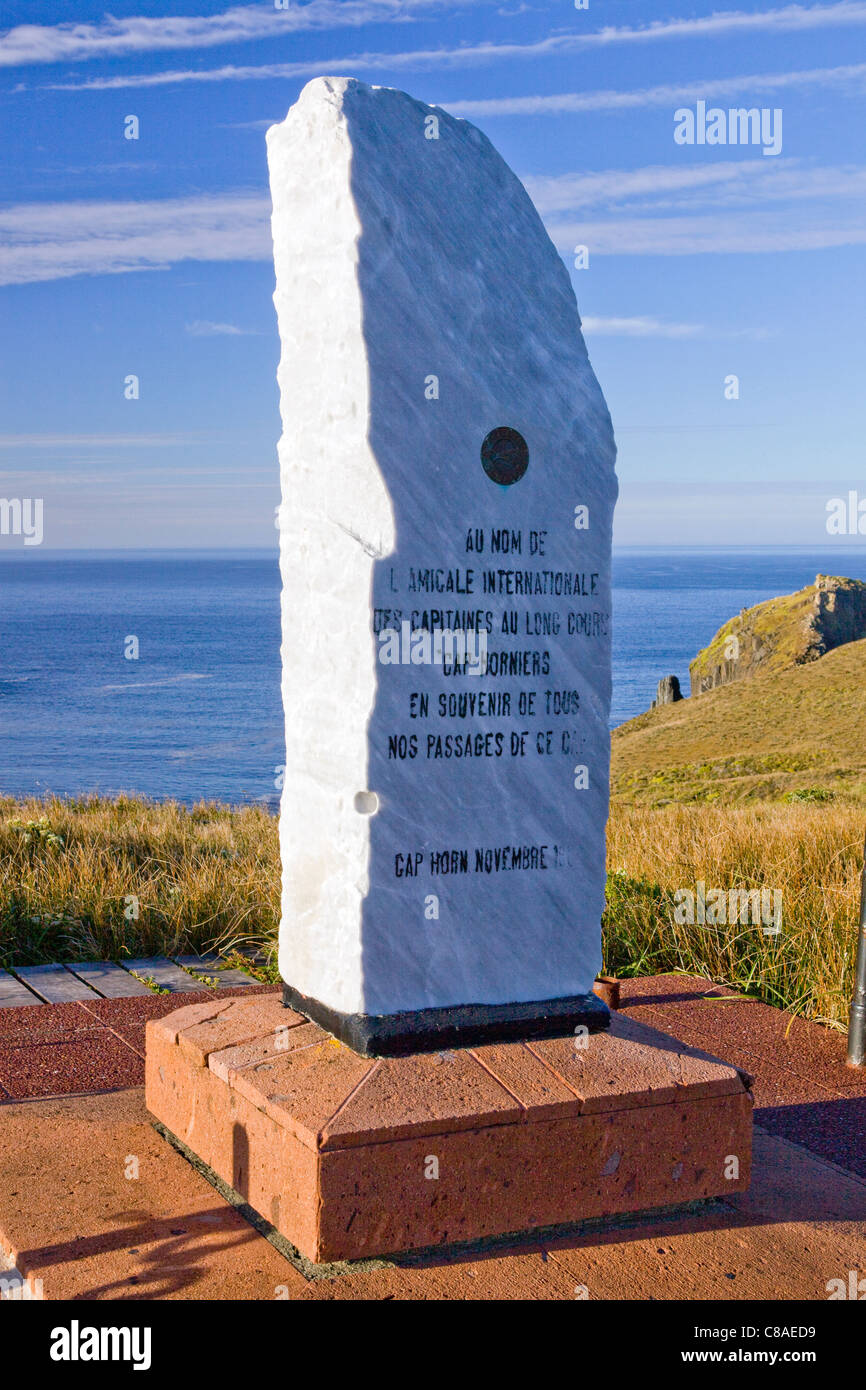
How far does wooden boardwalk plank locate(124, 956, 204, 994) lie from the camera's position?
655 centimetres

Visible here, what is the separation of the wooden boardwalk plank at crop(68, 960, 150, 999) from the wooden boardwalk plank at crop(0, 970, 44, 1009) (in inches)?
12.5

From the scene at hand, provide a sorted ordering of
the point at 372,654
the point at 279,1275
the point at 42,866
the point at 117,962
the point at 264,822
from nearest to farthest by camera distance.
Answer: the point at 279,1275
the point at 372,654
the point at 117,962
the point at 42,866
the point at 264,822

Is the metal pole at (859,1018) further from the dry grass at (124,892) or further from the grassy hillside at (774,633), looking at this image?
the grassy hillside at (774,633)

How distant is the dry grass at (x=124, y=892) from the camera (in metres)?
7.22

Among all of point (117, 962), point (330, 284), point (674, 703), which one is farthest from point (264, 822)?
point (674, 703)

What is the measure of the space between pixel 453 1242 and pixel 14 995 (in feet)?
11.2

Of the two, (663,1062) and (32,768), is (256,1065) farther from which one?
(32,768)

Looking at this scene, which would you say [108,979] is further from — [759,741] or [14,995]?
[759,741]

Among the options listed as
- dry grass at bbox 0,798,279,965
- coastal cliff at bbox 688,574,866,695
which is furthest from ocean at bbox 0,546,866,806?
coastal cliff at bbox 688,574,866,695

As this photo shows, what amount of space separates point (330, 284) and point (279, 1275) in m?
2.82

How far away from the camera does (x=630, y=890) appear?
24.2 feet

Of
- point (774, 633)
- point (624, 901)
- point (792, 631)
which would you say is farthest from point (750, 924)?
point (774, 633)

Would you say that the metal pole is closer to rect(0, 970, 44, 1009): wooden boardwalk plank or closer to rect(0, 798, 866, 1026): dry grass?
rect(0, 798, 866, 1026): dry grass
